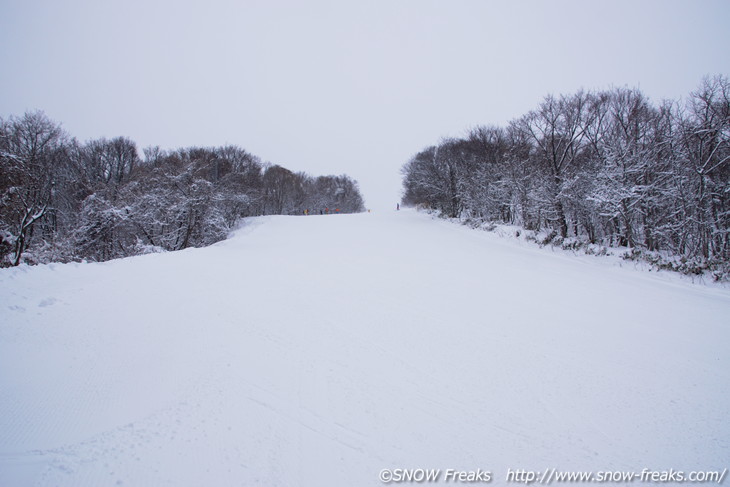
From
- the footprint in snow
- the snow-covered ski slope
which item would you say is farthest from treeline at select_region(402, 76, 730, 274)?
the footprint in snow

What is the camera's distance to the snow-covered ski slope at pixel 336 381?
2.48m

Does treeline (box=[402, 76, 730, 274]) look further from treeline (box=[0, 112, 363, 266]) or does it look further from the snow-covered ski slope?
treeline (box=[0, 112, 363, 266])

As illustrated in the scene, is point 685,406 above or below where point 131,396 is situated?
below

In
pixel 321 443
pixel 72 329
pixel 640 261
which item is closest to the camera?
pixel 321 443

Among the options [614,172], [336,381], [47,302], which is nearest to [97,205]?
[47,302]

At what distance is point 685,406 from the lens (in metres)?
3.26

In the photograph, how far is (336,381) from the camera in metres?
3.54

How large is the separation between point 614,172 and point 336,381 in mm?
14334

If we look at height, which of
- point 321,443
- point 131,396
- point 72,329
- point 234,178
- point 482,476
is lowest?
point 482,476

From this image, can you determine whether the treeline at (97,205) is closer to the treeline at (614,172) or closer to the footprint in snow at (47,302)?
the footprint in snow at (47,302)

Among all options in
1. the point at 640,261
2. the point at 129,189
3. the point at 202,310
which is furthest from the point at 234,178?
the point at 640,261

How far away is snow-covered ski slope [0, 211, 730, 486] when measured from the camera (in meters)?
2.48

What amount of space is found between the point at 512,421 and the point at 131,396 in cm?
411

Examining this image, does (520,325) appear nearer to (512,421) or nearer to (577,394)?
(577,394)
